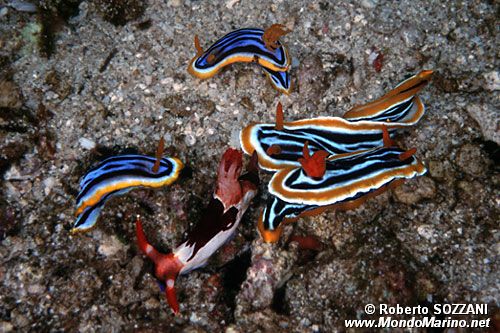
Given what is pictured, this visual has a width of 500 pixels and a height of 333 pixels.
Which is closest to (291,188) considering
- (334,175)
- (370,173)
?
(334,175)

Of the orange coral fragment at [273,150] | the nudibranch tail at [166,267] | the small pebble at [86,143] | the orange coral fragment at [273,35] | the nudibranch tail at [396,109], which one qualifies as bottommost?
the nudibranch tail at [166,267]

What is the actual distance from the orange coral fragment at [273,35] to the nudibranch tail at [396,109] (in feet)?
3.18

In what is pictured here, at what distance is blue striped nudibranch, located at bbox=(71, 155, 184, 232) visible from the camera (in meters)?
3.25

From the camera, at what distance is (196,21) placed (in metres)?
4.61

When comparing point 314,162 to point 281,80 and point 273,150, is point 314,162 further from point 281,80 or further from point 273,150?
point 281,80

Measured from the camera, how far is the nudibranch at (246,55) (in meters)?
4.01

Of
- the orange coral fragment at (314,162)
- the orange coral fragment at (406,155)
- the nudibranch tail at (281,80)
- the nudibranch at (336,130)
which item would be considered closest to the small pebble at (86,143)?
the nudibranch at (336,130)

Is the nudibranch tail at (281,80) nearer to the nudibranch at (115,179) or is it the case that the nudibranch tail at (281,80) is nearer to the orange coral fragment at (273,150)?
the orange coral fragment at (273,150)

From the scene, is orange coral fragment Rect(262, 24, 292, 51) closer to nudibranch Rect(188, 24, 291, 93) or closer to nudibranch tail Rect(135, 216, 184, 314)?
nudibranch Rect(188, 24, 291, 93)

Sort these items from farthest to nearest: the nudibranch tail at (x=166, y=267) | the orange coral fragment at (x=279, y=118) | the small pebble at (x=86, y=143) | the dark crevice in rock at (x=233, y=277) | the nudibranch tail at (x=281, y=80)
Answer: the nudibranch tail at (x=281, y=80) → the small pebble at (x=86, y=143) → the orange coral fragment at (x=279, y=118) → the dark crevice in rock at (x=233, y=277) → the nudibranch tail at (x=166, y=267)

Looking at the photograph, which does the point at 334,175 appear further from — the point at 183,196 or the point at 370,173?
the point at 183,196

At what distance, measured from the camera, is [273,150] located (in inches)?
136

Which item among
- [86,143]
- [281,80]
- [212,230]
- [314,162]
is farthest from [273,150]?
[86,143]

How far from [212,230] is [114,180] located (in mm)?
895
